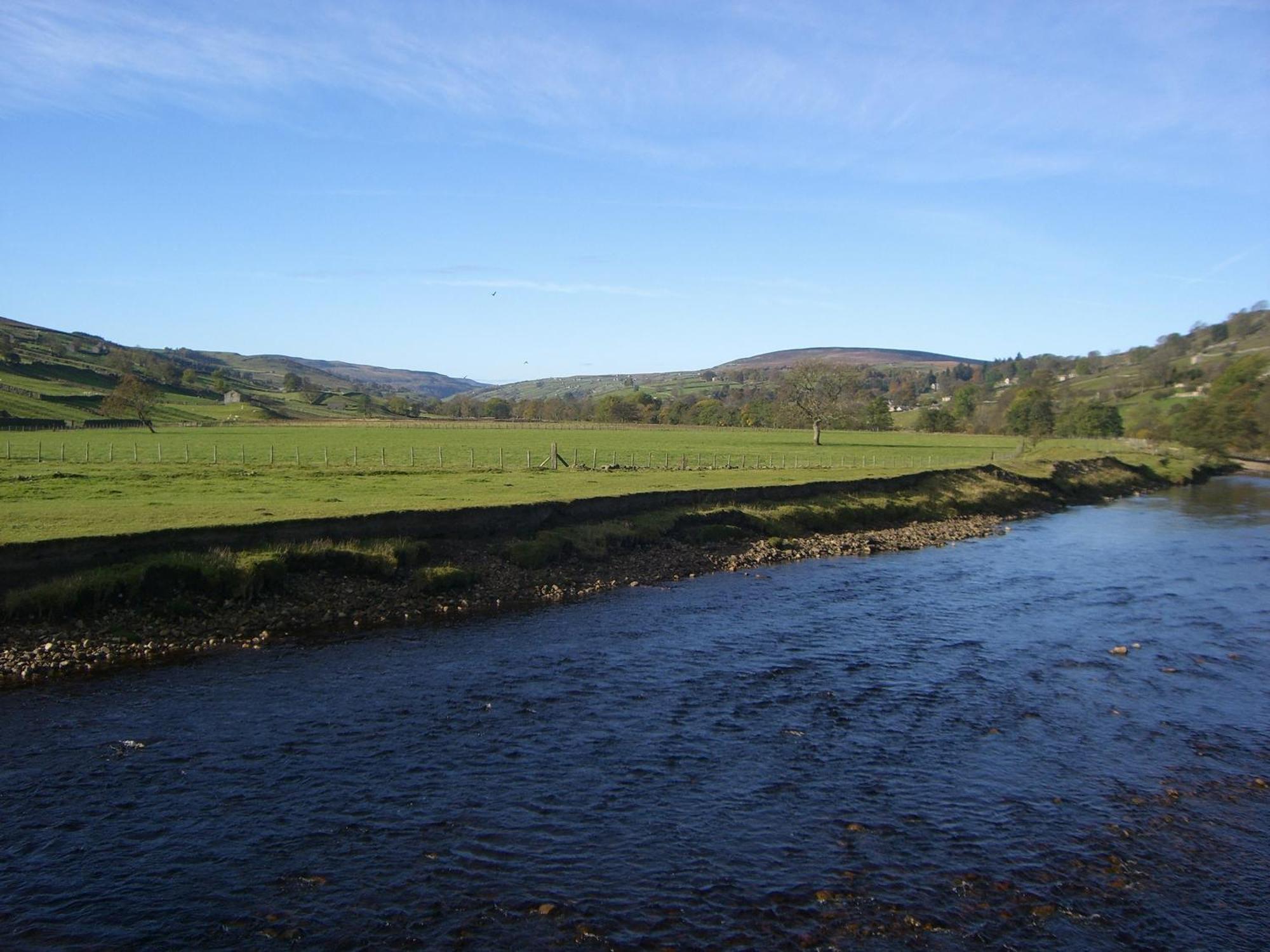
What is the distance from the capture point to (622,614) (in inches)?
1090

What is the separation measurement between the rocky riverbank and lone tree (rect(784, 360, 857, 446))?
6718cm

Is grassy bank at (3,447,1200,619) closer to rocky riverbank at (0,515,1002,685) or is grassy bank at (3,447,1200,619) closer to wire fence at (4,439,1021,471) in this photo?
rocky riverbank at (0,515,1002,685)

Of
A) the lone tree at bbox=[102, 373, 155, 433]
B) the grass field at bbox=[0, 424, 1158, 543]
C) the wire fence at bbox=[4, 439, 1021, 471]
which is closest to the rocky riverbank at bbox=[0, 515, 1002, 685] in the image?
the grass field at bbox=[0, 424, 1158, 543]

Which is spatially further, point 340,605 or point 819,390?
point 819,390

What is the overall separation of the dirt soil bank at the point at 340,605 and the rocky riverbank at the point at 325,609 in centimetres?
3

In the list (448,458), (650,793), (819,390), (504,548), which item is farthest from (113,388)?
(650,793)

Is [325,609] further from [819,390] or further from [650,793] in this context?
[819,390]

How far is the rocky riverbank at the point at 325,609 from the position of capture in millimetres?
20812

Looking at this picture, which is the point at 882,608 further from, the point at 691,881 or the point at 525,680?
the point at 691,881

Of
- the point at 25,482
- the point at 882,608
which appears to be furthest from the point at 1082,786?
the point at 25,482

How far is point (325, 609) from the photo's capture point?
25438 millimetres

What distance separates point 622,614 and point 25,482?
2656 cm

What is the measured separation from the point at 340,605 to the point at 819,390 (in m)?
86.6

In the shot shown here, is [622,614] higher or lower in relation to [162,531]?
lower
